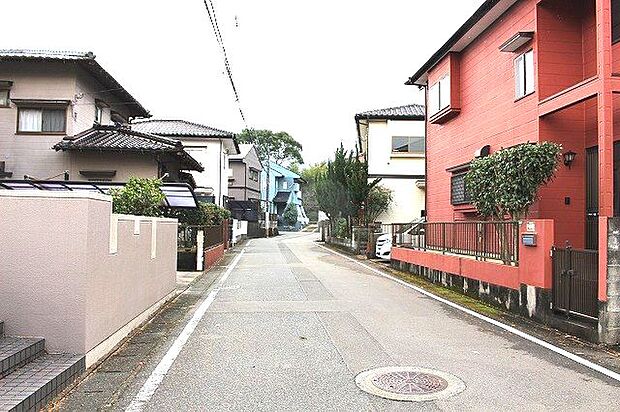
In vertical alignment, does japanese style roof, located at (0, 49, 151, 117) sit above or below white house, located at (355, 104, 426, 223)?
above

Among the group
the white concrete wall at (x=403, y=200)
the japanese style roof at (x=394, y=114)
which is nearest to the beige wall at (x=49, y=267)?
the white concrete wall at (x=403, y=200)

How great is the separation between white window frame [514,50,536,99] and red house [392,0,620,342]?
0.03 metres

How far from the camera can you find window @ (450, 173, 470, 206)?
1664 centimetres

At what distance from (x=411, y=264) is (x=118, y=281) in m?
11.8

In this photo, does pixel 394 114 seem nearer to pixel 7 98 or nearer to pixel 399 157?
pixel 399 157

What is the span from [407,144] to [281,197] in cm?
4329

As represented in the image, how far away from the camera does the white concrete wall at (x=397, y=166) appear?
28.6 metres

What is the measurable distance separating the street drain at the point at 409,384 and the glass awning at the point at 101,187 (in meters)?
9.30

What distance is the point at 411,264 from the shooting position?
17391 mm

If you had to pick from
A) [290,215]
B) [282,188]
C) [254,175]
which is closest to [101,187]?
[254,175]

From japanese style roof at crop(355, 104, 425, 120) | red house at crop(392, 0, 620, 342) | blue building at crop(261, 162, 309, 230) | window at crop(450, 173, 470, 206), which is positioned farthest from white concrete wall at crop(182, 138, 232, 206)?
blue building at crop(261, 162, 309, 230)

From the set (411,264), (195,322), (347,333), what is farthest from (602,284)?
(411,264)

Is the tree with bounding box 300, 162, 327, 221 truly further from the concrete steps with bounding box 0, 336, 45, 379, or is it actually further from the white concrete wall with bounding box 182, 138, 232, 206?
the concrete steps with bounding box 0, 336, 45, 379

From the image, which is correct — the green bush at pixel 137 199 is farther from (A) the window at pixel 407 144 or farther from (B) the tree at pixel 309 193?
(B) the tree at pixel 309 193
